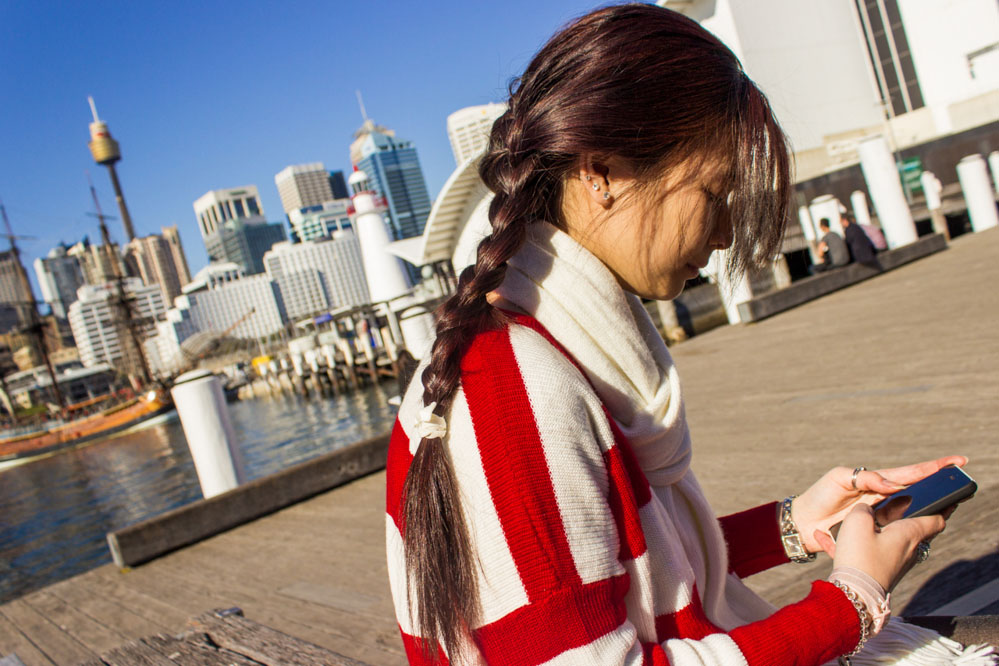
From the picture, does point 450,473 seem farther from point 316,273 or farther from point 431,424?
point 316,273

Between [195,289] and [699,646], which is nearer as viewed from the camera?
[699,646]

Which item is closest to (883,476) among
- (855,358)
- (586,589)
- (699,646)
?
(699,646)

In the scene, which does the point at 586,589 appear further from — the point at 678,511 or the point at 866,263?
the point at 866,263

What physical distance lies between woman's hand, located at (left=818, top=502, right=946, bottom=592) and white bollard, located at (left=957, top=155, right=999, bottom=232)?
12.9 meters

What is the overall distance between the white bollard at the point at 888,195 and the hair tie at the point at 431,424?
39.0 feet

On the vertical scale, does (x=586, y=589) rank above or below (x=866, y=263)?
above

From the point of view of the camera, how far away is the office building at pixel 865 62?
2611cm

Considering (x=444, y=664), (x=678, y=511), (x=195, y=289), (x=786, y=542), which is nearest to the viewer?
(x=444, y=664)

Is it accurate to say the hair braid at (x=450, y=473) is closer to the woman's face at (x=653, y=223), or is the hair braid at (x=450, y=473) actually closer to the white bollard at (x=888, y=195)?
the woman's face at (x=653, y=223)

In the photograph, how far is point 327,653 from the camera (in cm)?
152

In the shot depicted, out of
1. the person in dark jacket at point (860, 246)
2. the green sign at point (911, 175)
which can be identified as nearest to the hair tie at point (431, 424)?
the person in dark jacket at point (860, 246)

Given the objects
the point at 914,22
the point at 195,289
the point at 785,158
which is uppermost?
the point at 195,289

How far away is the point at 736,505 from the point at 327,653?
2.02m

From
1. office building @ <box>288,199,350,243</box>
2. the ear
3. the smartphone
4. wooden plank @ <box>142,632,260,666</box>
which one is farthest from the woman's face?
office building @ <box>288,199,350,243</box>
